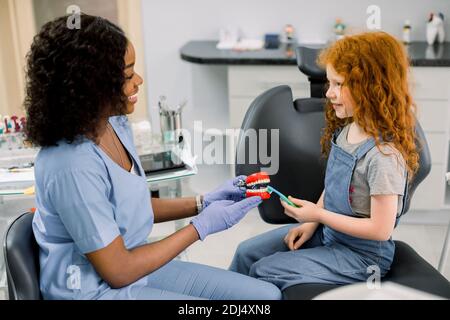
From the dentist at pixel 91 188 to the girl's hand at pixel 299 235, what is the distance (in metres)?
0.23

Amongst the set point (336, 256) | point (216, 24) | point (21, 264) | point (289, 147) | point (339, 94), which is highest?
point (216, 24)

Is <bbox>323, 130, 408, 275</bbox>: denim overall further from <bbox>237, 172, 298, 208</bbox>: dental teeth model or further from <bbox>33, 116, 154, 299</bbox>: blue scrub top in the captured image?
<bbox>33, 116, 154, 299</bbox>: blue scrub top

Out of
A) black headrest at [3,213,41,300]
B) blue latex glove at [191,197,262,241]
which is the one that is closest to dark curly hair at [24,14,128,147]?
black headrest at [3,213,41,300]

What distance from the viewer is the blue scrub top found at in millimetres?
1224

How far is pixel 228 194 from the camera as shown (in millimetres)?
1628

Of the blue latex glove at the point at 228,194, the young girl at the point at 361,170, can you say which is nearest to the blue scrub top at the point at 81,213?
the blue latex glove at the point at 228,194

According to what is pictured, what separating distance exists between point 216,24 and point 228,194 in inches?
74.2

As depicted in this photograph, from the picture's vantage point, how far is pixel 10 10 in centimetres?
311

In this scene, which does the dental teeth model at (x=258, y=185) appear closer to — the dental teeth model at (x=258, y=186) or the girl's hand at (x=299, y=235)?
the dental teeth model at (x=258, y=186)

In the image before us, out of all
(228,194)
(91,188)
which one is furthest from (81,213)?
(228,194)

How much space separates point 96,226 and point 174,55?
7.53 feet

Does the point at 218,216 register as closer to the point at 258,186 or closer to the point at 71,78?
the point at 258,186

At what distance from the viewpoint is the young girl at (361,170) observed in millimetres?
1395
